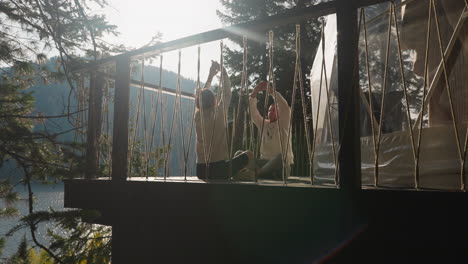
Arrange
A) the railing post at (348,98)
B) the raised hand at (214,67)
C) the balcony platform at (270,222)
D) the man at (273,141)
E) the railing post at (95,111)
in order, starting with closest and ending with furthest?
the balcony platform at (270,222) → the railing post at (348,98) → the raised hand at (214,67) → the man at (273,141) → the railing post at (95,111)

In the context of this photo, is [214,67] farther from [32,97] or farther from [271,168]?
[32,97]

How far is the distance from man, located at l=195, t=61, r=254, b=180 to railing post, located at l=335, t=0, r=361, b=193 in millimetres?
Answer: 1477

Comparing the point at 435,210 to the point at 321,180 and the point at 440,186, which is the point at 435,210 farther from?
the point at 321,180

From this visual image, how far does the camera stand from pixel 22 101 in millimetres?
3621

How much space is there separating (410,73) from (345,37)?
1.38 meters

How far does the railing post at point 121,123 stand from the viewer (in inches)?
150

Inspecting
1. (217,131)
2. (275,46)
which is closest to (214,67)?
(217,131)

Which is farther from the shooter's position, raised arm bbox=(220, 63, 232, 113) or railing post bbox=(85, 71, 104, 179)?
railing post bbox=(85, 71, 104, 179)

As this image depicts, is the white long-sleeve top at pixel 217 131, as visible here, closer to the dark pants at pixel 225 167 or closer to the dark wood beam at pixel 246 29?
the dark pants at pixel 225 167

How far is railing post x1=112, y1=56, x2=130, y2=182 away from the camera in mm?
3803

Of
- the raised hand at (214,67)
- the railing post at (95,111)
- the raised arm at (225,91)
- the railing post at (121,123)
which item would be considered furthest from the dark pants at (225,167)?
the railing post at (95,111)

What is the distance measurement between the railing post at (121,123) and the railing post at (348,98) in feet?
7.72

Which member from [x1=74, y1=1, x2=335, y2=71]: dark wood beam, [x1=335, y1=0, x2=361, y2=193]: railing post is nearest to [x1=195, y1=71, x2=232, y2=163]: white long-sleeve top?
[x1=74, y1=1, x2=335, y2=71]: dark wood beam

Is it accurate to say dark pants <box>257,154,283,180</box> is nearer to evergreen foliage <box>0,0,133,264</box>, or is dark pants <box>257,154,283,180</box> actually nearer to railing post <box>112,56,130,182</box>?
railing post <box>112,56,130,182</box>
